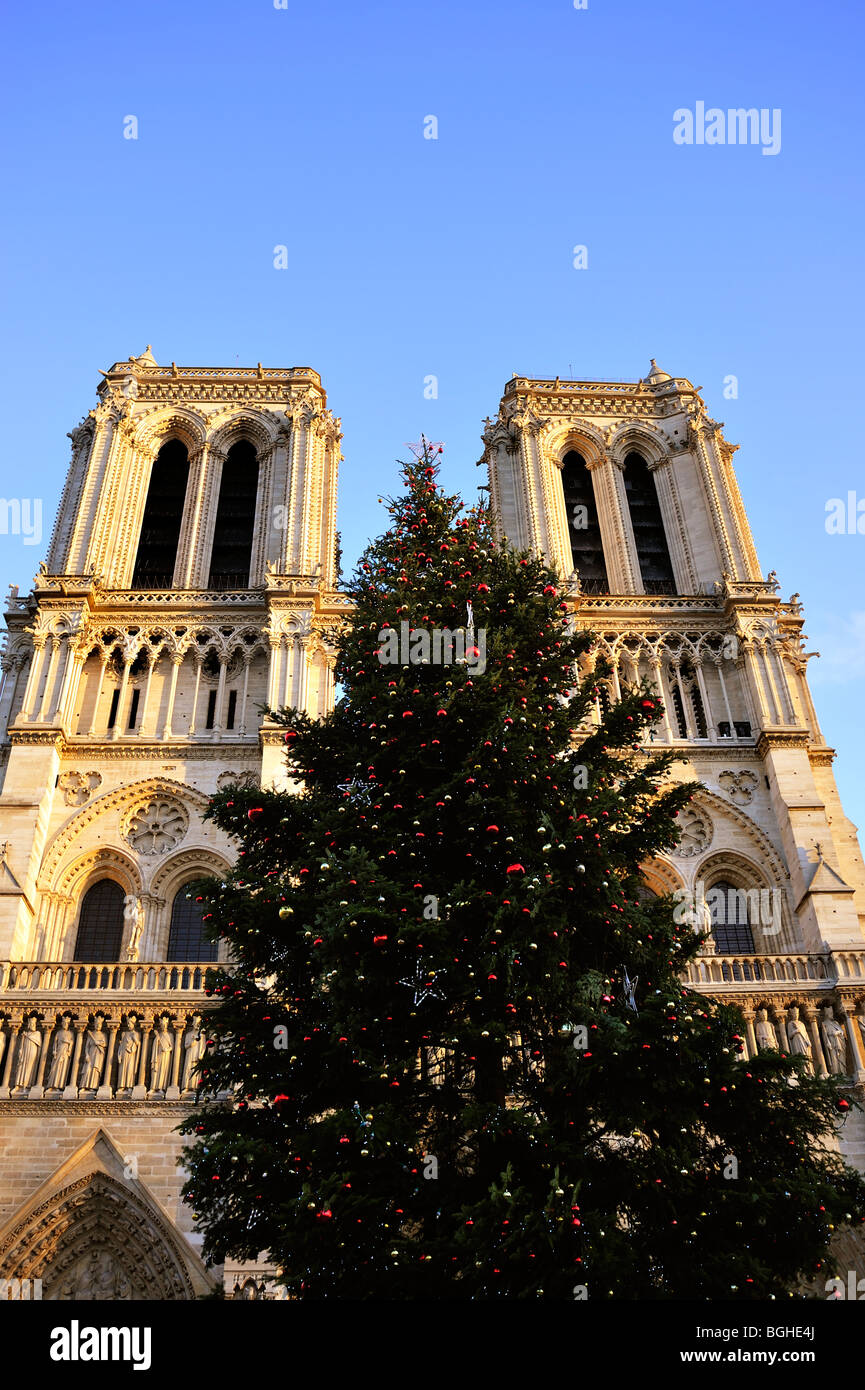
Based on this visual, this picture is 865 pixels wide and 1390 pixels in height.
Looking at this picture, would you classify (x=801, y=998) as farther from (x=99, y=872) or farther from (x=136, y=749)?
(x=136, y=749)

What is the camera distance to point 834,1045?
18.9 meters

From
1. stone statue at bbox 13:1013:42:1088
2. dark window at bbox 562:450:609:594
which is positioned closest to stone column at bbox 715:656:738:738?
dark window at bbox 562:450:609:594

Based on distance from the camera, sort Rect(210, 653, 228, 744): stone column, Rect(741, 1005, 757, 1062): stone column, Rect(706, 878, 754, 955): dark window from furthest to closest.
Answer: Rect(210, 653, 228, 744): stone column, Rect(706, 878, 754, 955): dark window, Rect(741, 1005, 757, 1062): stone column

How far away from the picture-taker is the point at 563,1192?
892 cm

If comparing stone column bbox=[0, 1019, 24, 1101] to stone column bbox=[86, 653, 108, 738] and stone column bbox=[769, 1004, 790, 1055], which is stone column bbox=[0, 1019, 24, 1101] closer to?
stone column bbox=[86, 653, 108, 738]

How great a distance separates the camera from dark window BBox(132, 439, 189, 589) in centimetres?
2778

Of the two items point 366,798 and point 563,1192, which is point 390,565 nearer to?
point 366,798

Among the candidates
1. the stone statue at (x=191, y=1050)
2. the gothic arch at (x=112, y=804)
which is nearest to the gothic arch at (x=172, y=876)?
the gothic arch at (x=112, y=804)

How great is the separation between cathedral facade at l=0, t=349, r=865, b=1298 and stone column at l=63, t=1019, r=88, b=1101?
64 mm

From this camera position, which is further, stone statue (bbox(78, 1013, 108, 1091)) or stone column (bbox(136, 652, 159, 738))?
stone column (bbox(136, 652, 159, 738))

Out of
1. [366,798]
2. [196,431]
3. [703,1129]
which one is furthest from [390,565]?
[196,431]

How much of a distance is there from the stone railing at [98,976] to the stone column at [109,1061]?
1.78 feet

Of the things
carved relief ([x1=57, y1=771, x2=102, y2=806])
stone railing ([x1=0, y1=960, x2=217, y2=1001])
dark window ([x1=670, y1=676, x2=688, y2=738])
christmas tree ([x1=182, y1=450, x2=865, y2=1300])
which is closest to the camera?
christmas tree ([x1=182, y1=450, x2=865, y2=1300])

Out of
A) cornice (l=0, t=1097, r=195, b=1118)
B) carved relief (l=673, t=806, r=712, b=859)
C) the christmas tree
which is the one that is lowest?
the christmas tree
